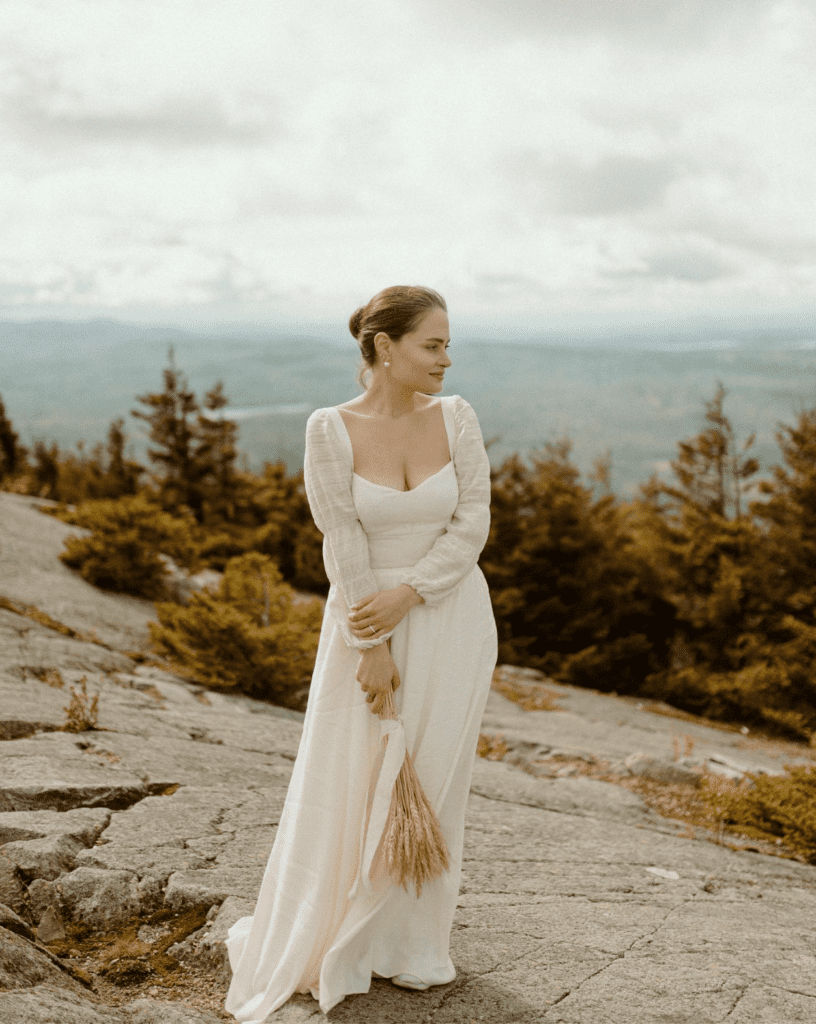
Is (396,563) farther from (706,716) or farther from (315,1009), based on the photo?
(706,716)

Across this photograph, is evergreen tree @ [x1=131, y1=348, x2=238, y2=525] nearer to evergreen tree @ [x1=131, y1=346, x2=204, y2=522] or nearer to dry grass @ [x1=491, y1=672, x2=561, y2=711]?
evergreen tree @ [x1=131, y1=346, x2=204, y2=522]

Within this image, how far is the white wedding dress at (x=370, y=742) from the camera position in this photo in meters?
3.22

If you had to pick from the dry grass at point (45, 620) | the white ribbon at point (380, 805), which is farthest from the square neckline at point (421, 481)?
the dry grass at point (45, 620)

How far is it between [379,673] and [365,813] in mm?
564

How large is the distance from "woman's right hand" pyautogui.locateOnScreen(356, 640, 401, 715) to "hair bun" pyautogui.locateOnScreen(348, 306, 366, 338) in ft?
4.11

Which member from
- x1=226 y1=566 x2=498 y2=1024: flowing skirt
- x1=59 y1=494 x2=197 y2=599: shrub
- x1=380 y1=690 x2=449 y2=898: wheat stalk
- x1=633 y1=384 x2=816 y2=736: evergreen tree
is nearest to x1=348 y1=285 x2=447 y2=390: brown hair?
x1=226 y1=566 x2=498 y2=1024: flowing skirt

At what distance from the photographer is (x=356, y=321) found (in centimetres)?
338

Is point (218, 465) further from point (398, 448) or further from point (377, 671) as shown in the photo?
point (377, 671)

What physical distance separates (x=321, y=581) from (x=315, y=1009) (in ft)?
59.9

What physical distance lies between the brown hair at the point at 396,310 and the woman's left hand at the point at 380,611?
96cm

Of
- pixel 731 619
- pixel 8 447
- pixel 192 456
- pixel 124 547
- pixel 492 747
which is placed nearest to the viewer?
pixel 492 747

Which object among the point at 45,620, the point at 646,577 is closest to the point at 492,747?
the point at 45,620

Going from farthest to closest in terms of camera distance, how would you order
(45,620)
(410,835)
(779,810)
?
1. (45,620)
2. (779,810)
3. (410,835)

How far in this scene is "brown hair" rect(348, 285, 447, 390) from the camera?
3221 millimetres
